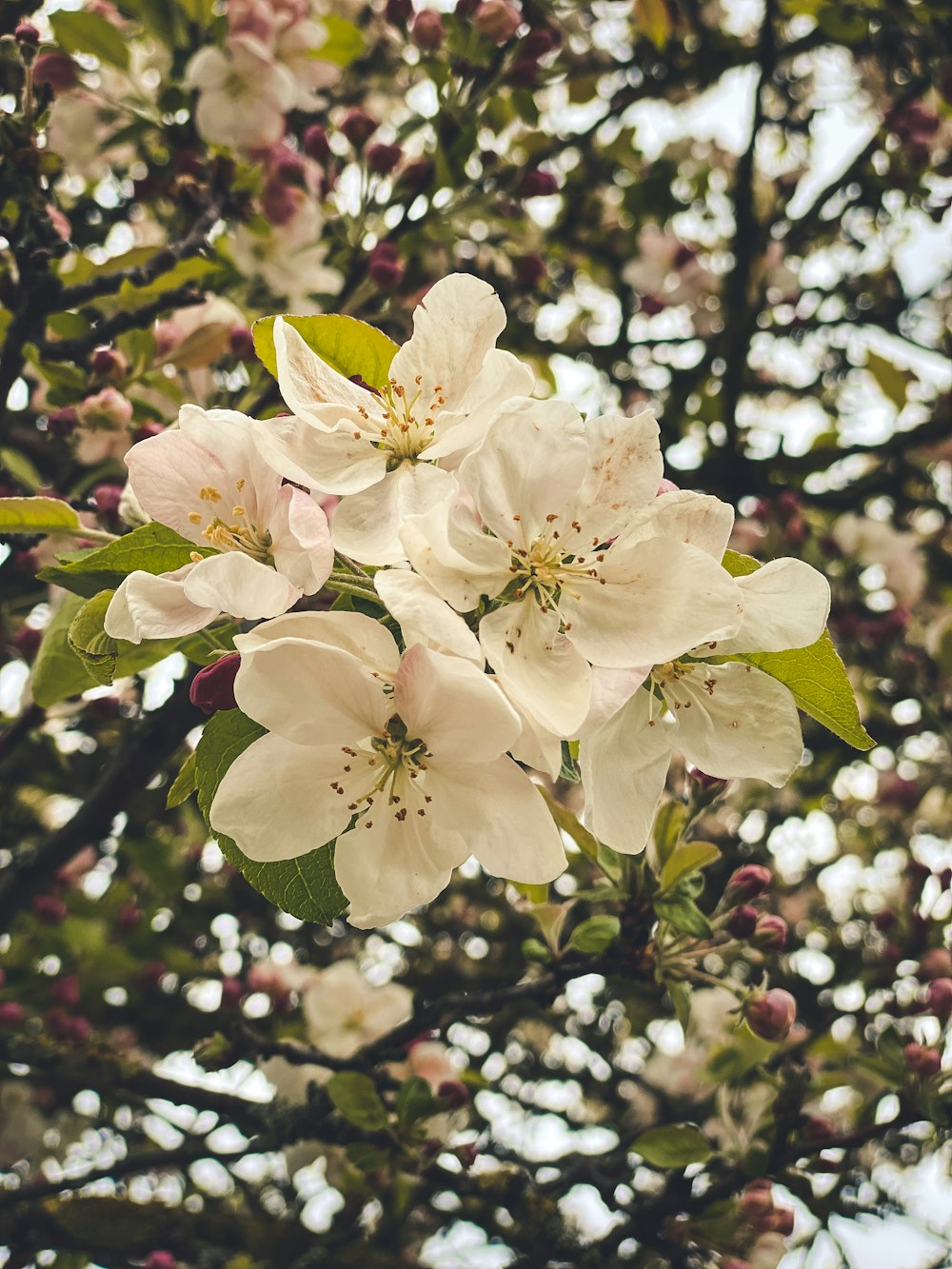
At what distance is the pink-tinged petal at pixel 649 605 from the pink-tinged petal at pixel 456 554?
0.07 metres

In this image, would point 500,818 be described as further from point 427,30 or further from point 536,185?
point 427,30

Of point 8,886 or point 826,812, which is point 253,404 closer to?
point 8,886

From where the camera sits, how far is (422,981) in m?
2.92

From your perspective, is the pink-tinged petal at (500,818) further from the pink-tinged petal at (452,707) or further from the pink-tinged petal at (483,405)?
the pink-tinged petal at (483,405)

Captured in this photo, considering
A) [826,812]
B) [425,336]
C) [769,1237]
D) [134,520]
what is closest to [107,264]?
[134,520]

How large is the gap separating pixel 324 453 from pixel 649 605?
321mm

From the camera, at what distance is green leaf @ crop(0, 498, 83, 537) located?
1.03 meters

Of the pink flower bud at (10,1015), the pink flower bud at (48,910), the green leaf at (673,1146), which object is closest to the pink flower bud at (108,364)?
the pink flower bud at (48,910)

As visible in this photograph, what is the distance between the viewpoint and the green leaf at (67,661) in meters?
1.16

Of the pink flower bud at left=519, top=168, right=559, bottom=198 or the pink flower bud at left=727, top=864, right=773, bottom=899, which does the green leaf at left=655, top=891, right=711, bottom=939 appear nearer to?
the pink flower bud at left=727, top=864, right=773, bottom=899

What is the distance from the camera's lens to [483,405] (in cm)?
90

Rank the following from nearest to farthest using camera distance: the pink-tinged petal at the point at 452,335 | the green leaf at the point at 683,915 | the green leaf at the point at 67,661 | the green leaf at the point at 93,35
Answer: the pink-tinged petal at the point at 452,335
the green leaf at the point at 67,661
the green leaf at the point at 683,915
the green leaf at the point at 93,35

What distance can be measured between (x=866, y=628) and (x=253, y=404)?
184 cm

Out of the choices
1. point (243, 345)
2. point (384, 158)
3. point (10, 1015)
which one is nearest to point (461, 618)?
point (243, 345)
